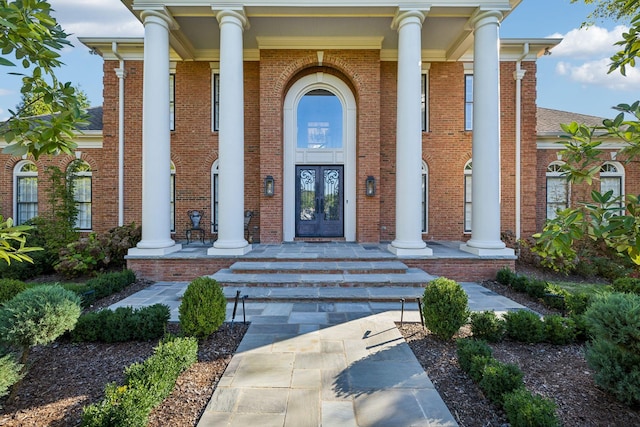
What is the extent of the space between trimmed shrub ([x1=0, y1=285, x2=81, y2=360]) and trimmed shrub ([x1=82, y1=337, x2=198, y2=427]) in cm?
109

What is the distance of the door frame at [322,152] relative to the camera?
1112 cm

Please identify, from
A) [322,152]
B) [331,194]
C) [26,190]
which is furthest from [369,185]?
[26,190]

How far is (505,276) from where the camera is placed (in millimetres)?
7898

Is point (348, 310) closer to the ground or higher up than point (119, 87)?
closer to the ground

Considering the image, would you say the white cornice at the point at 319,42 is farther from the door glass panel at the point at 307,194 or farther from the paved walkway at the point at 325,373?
the paved walkway at the point at 325,373

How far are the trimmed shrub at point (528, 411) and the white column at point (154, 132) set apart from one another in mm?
7786

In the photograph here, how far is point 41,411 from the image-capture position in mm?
3037

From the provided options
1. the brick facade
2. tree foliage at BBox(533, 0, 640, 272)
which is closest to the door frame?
the brick facade

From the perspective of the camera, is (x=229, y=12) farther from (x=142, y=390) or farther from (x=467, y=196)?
(x=467, y=196)

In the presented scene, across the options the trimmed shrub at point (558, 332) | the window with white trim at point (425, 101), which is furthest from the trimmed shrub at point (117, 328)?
the window with white trim at point (425, 101)

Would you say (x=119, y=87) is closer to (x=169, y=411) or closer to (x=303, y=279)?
(x=303, y=279)

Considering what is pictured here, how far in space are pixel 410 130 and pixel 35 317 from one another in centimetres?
770

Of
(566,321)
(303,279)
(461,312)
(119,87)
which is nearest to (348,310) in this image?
(303,279)

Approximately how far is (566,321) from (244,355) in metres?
4.41
